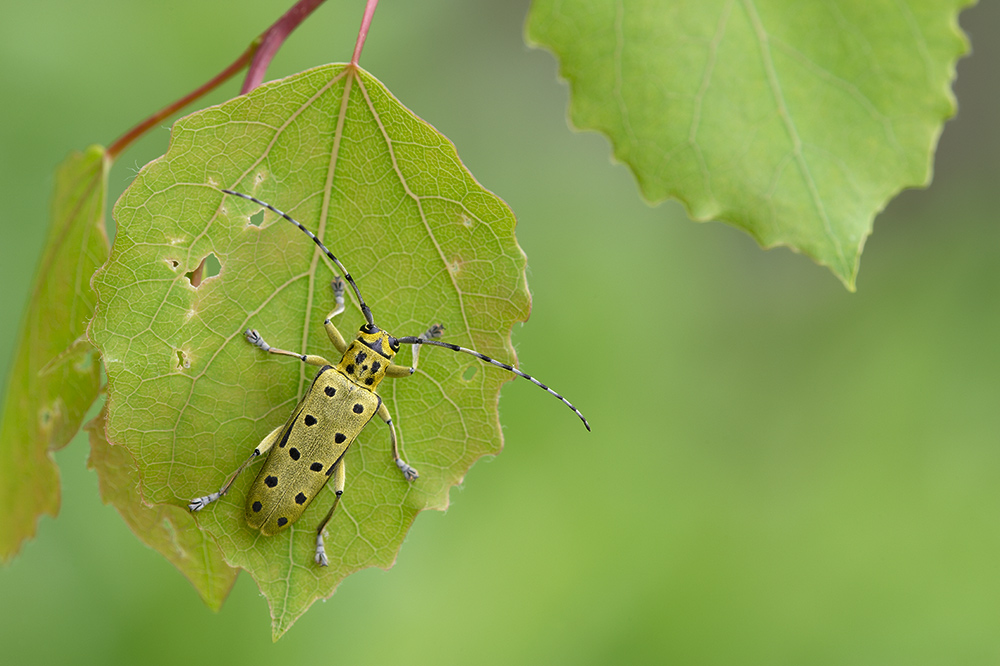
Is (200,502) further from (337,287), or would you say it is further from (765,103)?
(765,103)

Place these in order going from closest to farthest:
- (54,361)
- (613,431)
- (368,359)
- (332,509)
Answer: (332,509) → (368,359) → (54,361) → (613,431)

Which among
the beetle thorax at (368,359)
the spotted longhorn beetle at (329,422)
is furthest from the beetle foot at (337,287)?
the beetle thorax at (368,359)

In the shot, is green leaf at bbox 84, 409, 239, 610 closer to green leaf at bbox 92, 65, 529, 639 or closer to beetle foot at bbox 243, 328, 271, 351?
green leaf at bbox 92, 65, 529, 639

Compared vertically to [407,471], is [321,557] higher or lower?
lower

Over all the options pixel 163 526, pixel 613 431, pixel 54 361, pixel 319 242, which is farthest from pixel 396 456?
pixel 613 431

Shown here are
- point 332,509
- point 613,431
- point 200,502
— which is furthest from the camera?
point 613,431

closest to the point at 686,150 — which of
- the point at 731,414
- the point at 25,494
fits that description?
the point at 25,494

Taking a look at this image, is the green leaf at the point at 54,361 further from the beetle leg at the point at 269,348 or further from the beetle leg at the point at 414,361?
the beetle leg at the point at 414,361
